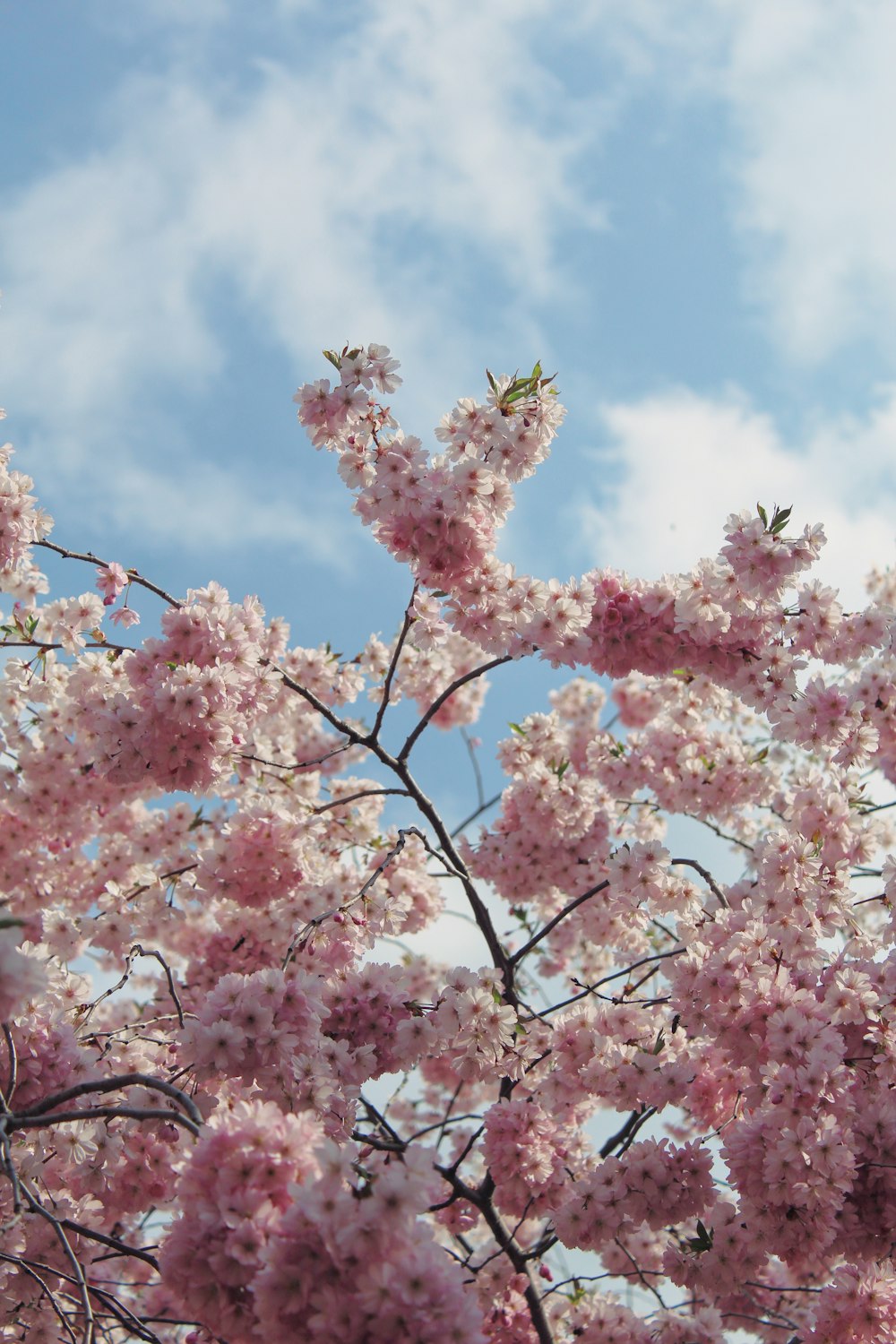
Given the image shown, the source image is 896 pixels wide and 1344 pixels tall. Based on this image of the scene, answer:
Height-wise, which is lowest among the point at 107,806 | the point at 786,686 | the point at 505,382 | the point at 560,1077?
the point at 560,1077

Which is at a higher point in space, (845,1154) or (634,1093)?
(634,1093)

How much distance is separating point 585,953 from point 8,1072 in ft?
19.8

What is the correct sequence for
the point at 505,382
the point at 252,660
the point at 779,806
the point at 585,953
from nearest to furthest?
the point at 505,382 < the point at 252,660 < the point at 779,806 < the point at 585,953

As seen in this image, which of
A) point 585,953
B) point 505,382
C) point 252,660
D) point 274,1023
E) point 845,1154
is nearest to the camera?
point 274,1023

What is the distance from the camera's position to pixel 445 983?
5.04 m

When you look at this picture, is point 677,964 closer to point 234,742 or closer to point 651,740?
point 234,742

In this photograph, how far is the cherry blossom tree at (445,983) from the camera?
263 centimetres

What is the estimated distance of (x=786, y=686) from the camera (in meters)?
5.70

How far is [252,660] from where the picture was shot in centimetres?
552

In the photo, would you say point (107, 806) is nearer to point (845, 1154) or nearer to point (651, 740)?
point (651, 740)

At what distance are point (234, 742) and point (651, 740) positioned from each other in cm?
398

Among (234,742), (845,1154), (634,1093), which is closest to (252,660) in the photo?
(234,742)

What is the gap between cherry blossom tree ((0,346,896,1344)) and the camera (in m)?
2.63

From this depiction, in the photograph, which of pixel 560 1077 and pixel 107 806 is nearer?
pixel 560 1077
